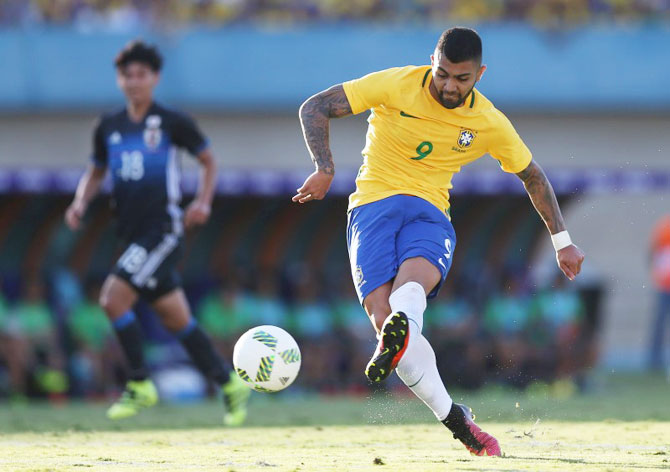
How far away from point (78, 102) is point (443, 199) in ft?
34.6

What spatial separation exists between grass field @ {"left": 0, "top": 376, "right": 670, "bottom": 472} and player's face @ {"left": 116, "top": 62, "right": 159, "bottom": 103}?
8.56 feet

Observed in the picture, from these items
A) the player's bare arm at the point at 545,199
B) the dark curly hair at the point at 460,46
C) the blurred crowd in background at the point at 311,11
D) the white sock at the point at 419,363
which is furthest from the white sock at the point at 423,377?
the blurred crowd in background at the point at 311,11

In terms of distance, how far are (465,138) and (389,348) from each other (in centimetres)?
151

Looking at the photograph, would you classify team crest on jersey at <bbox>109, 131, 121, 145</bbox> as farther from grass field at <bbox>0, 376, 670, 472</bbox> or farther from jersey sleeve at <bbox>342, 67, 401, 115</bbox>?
jersey sleeve at <bbox>342, 67, 401, 115</bbox>

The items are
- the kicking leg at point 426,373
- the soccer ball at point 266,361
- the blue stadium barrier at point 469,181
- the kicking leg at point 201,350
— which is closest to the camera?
the kicking leg at point 426,373

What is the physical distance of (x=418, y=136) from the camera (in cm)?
730

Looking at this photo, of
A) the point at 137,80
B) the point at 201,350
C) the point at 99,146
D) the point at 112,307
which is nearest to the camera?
the point at 112,307

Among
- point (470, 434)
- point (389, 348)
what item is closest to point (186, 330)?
point (470, 434)

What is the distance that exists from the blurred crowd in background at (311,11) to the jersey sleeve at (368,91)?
10.2 metres

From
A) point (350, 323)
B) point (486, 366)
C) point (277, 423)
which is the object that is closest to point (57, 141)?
point (350, 323)

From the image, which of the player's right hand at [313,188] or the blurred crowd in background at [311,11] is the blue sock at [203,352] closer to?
the player's right hand at [313,188]

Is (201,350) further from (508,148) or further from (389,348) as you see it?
(389,348)

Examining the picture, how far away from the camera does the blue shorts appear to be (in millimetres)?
7180

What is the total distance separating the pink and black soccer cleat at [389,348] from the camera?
6.38 m
